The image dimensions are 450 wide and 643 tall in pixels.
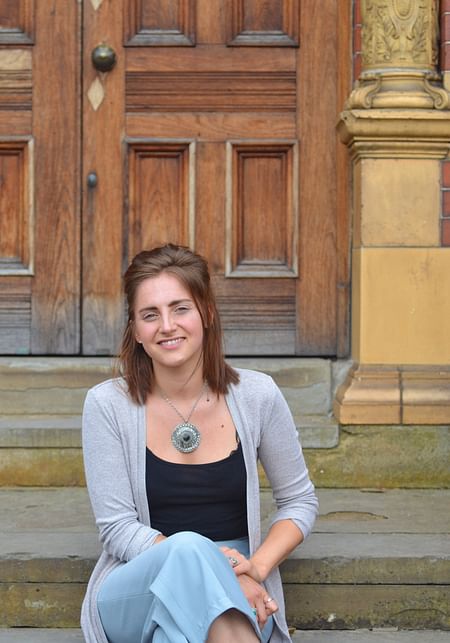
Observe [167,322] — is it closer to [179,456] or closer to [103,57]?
[179,456]

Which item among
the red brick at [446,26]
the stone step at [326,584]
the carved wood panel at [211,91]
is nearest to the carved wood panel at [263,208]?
the carved wood panel at [211,91]

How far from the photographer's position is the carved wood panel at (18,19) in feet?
16.1

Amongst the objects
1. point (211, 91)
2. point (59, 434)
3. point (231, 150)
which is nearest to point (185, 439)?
point (59, 434)

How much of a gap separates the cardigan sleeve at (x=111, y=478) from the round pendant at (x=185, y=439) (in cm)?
12

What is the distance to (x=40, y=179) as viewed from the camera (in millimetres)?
4930

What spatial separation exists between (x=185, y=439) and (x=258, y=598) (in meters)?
0.46

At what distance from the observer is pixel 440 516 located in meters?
4.08

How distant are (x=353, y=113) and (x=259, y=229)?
2.10 ft

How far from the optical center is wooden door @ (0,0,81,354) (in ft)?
16.1

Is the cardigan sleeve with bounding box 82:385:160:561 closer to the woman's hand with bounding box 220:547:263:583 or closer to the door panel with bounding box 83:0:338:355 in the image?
the woman's hand with bounding box 220:547:263:583

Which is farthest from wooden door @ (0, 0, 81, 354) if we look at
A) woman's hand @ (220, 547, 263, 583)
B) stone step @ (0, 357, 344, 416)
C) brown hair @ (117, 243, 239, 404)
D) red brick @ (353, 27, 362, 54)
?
woman's hand @ (220, 547, 263, 583)

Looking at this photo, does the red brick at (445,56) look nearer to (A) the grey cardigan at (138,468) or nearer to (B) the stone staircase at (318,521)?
(B) the stone staircase at (318,521)

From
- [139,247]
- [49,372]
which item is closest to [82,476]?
[49,372]

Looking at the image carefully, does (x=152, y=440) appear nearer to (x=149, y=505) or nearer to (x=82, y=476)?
(x=149, y=505)
